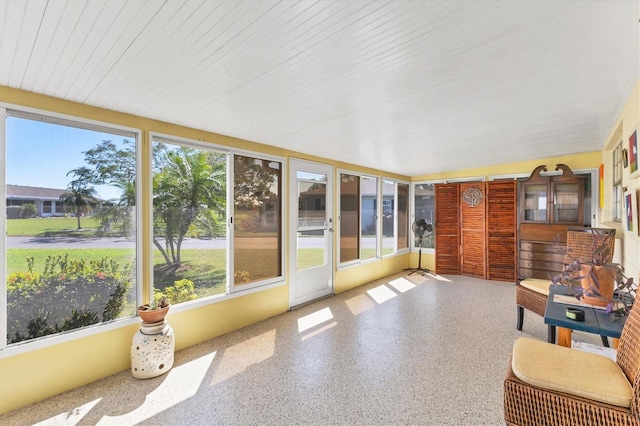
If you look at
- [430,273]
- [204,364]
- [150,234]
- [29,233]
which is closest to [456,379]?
[204,364]

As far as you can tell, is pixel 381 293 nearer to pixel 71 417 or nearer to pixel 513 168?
pixel 513 168

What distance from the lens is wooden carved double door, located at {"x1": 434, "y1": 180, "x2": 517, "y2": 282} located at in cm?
564

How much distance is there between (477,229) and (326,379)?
4723mm

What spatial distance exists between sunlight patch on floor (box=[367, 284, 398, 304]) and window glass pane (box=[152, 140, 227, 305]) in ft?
7.93

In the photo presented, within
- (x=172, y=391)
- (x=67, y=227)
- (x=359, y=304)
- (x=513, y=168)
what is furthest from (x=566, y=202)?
(x=67, y=227)

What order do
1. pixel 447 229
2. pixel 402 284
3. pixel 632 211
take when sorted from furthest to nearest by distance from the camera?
pixel 447 229 < pixel 402 284 < pixel 632 211

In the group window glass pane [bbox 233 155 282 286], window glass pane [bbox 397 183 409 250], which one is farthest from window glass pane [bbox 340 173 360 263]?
window glass pane [bbox 397 183 409 250]

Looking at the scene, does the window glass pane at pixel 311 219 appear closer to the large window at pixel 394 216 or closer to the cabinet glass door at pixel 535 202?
the large window at pixel 394 216

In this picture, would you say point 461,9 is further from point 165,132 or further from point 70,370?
point 70,370

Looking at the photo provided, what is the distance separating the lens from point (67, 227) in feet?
7.96

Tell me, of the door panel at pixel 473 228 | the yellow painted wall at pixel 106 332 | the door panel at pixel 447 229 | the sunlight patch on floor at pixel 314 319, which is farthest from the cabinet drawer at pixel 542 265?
the yellow painted wall at pixel 106 332

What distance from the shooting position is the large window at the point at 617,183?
3.53 meters

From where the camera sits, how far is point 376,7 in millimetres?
1312

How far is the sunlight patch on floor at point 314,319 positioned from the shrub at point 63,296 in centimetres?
188
